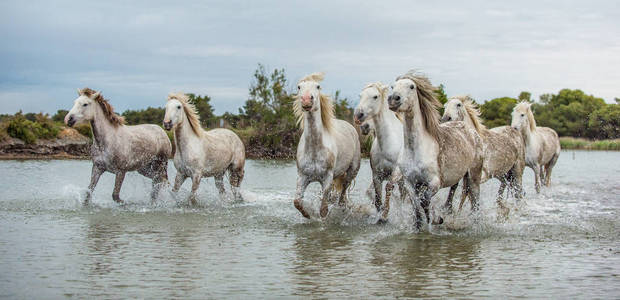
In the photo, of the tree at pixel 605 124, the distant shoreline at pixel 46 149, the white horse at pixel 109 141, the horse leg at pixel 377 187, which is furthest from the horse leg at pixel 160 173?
the tree at pixel 605 124

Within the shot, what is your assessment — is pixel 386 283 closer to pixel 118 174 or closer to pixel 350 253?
pixel 350 253

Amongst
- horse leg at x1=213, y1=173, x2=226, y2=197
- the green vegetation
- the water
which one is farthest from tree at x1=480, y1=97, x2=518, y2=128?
the water

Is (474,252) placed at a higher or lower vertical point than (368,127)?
lower

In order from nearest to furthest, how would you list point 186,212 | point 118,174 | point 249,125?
point 186,212
point 118,174
point 249,125

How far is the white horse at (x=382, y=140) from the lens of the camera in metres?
9.23

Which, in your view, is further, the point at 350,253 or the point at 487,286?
the point at 350,253

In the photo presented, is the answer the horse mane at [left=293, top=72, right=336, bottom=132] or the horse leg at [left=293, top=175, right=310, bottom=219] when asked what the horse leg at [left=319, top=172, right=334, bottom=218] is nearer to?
the horse leg at [left=293, top=175, right=310, bottom=219]

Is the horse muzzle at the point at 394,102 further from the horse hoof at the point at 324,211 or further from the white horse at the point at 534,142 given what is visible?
the white horse at the point at 534,142

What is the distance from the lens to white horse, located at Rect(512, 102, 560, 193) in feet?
47.6

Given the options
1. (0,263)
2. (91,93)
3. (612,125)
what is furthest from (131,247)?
(612,125)

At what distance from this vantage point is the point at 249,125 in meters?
37.9

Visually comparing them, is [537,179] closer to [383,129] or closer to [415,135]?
[383,129]

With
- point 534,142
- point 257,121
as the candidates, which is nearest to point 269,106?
point 257,121

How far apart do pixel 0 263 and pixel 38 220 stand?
331 cm
